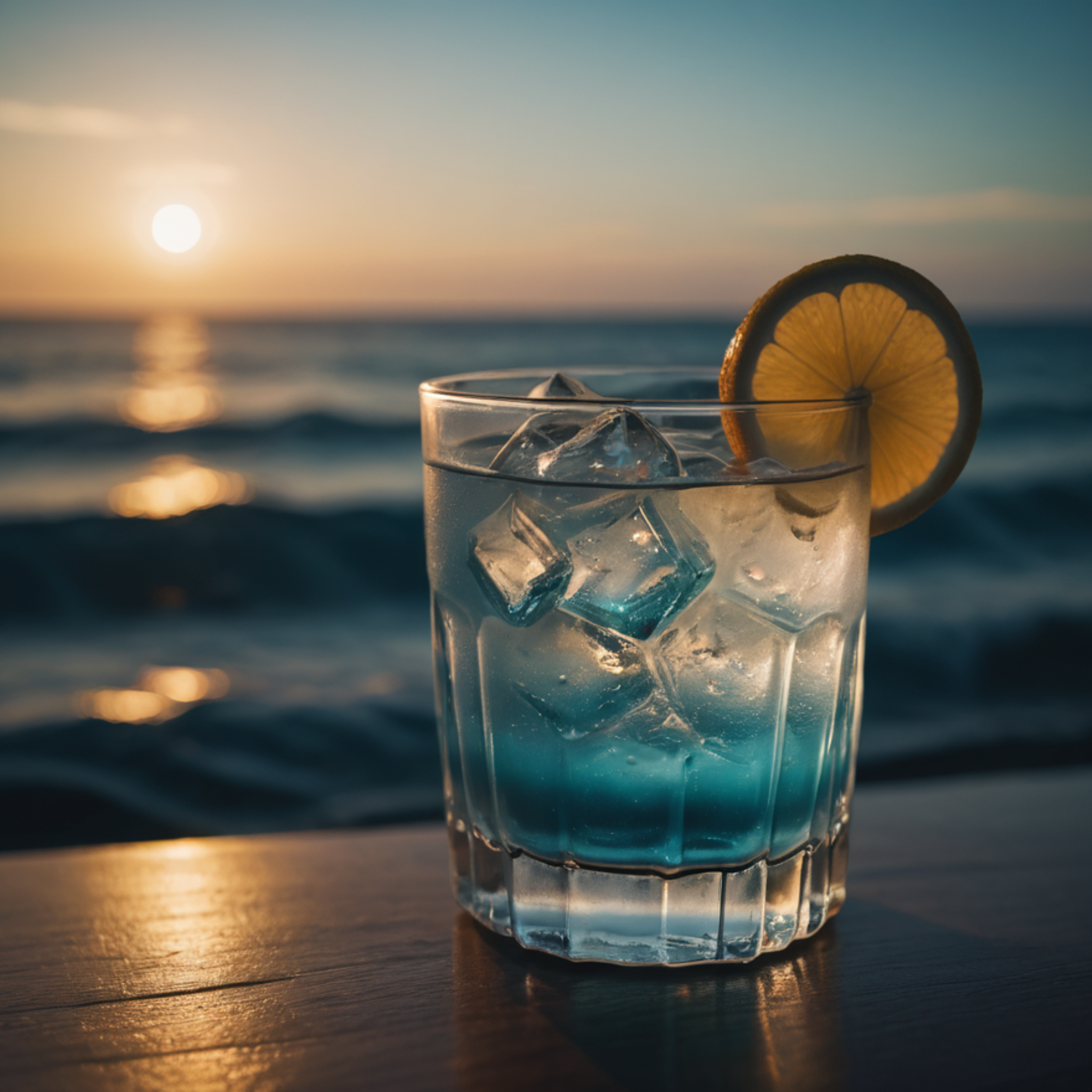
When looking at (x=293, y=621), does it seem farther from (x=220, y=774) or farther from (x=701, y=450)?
(x=701, y=450)

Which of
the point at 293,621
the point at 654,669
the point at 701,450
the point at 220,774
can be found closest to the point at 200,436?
the point at 293,621

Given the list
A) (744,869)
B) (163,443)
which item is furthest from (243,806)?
(163,443)

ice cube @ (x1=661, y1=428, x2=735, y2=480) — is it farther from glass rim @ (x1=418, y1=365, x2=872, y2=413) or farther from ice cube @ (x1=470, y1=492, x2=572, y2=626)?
ice cube @ (x1=470, y1=492, x2=572, y2=626)

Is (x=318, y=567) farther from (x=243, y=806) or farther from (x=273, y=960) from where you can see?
(x=273, y=960)

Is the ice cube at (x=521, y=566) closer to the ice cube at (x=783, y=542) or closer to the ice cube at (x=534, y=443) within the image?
the ice cube at (x=534, y=443)

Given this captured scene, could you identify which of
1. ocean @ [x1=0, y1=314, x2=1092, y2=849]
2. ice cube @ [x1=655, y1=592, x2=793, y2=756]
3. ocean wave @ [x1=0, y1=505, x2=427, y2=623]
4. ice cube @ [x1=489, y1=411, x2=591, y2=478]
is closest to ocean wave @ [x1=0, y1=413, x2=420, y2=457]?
ocean @ [x1=0, y1=314, x2=1092, y2=849]

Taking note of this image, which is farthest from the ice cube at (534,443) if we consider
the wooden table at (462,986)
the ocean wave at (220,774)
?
the ocean wave at (220,774)

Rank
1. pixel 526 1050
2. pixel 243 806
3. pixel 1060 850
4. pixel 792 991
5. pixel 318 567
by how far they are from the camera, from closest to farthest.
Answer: pixel 526 1050, pixel 792 991, pixel 1060 850, pixel 243 806, pixel 318 567
